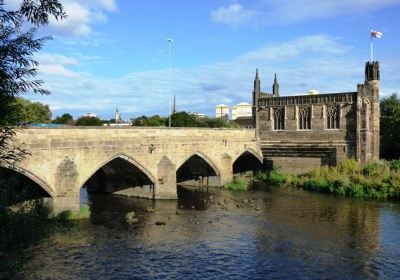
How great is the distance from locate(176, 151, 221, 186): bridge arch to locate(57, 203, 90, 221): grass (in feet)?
51.8

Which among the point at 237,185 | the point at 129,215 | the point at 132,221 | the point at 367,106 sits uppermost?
the point at 367,106

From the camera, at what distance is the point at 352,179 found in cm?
4566

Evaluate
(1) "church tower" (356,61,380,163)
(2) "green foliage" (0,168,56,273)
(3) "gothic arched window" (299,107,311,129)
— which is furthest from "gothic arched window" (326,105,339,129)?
(2) "green foliage" (0,168,56,273)

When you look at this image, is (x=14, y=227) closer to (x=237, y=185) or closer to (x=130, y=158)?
(x=130, y=158)

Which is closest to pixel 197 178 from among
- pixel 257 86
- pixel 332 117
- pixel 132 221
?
pixel 257 86

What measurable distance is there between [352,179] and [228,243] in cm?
2315

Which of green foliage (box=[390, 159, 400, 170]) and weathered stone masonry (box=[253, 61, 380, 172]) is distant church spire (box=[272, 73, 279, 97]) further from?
green foliage (box=[390, 159, 400, 170])

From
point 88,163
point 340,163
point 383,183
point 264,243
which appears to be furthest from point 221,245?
point 340,163


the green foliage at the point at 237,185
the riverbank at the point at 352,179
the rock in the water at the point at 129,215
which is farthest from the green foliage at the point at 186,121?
the rock in the water at the point at 129,215

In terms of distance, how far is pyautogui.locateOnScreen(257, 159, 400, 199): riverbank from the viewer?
42.4 meters

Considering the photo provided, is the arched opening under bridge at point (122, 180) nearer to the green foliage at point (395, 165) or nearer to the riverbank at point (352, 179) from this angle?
the riverbank at point (352, 179)

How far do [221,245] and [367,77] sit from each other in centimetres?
3208

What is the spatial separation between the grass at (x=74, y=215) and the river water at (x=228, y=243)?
2.77 ft

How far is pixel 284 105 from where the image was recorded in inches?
2218
